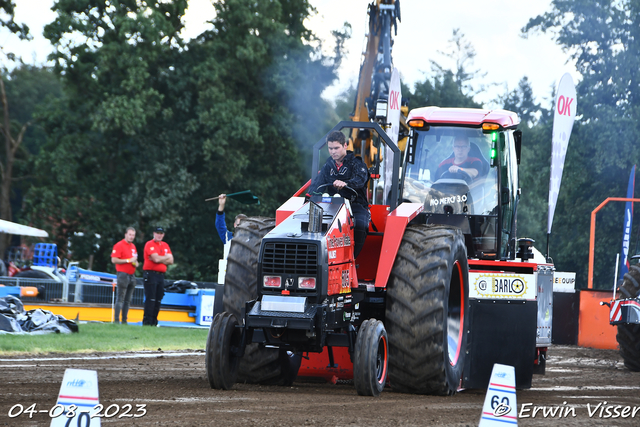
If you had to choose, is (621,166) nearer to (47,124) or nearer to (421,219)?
(47,124)

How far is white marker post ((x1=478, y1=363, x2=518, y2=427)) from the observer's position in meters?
4.32

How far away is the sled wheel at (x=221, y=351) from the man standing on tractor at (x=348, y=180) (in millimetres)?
1430

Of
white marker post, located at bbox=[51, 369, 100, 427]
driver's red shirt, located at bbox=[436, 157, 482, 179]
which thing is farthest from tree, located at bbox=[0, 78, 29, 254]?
white marker post, located at bbox=[51, 369, 100, 427]

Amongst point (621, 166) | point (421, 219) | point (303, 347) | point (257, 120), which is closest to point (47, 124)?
point (257, 120)

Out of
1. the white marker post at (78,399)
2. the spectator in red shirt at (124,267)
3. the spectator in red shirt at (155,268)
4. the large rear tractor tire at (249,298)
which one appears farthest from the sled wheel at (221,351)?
the spectator in red shirt at (124,267)

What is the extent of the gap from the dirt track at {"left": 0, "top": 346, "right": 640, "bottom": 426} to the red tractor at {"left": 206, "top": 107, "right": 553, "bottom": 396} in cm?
23

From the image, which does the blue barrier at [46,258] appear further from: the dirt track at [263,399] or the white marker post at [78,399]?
the white marker post at [78,399]

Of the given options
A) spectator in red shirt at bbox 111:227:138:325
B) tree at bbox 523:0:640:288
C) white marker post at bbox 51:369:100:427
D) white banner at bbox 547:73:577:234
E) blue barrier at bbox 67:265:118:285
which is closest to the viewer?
white marker post at bbox 51:369:100:427

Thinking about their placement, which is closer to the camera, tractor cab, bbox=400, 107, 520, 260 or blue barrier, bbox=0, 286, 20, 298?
tractor cab, bbox=400, 107, 520, 260

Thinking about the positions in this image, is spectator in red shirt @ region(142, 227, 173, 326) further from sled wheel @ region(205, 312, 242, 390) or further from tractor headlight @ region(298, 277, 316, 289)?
tractor headlight @ region(298, 277, 316, 289)

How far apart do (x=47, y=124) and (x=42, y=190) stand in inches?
107

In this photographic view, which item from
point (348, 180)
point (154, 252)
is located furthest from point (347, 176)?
point (154, 252)

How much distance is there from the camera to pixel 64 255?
34062mm

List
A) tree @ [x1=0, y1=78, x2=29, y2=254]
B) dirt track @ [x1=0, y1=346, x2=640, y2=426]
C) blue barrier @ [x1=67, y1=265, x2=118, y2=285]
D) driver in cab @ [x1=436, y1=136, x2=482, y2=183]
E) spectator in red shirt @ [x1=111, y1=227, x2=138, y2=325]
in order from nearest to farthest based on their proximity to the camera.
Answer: dirt track @ [x1=0, y1=346, x2=640, y2=426]
driver in cab @ [x1=436, y1=136, x2=482, y2=183]
spectator in red shirt @ [x1=111, y1=227, x2=138, y2=325]
blue barrier @ [x1=67, y1=265, x2=118, y2=285]
tree @ [x1=0, y1=78, x2=29, y2=254]
